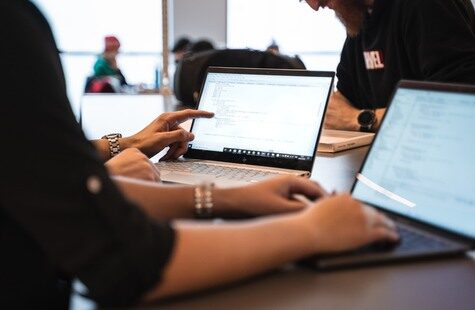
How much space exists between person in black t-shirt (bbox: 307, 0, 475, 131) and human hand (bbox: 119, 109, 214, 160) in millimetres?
560

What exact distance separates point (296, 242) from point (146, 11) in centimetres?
709

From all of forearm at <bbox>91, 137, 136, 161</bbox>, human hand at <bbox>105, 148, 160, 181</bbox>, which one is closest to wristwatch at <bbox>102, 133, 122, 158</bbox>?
forearm at <bbox>91, 137, 136, 161</bbox>

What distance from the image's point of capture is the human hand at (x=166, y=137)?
148 cm

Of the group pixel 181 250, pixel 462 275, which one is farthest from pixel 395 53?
pixel 181 250

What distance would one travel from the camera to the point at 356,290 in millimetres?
694

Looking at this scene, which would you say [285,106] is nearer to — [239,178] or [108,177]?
[239,178]

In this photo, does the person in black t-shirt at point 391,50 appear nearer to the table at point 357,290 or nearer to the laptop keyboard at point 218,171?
the laptop keyboard at point 218,171

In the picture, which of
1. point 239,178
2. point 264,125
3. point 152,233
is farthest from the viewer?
point 264,125

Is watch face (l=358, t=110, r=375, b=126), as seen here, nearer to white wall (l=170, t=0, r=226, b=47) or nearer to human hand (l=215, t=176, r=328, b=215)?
human hand (l=215, t=176, r=328, b=215)

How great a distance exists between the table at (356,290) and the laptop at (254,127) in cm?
55

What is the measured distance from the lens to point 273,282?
2.32 ft

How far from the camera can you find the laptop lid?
1347mm

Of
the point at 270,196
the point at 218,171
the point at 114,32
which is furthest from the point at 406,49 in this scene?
the point at 114,32

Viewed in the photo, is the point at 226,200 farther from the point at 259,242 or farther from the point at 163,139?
the point at 163,139
